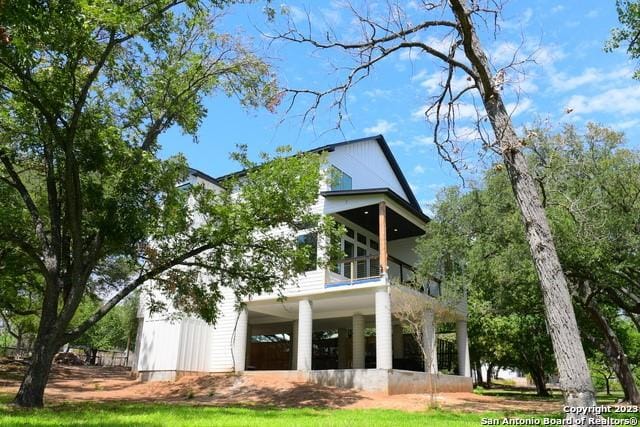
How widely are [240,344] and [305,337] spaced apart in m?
3.11

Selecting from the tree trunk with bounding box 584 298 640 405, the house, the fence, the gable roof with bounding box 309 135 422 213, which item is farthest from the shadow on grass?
the fence

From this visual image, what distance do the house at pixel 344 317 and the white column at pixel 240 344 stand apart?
4cm

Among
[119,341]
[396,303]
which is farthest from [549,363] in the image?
[119,341]

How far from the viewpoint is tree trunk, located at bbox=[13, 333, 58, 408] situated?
10.9m

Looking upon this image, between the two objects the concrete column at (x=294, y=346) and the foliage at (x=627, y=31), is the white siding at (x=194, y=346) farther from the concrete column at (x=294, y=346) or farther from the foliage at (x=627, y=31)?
the foliage at (x=627, y=31)

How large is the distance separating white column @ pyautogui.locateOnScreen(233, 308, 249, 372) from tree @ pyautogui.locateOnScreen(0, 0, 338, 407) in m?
5.89

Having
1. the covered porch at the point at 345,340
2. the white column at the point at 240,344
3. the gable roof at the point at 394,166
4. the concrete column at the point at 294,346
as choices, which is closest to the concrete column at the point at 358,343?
the covered porch at the point at 345,340

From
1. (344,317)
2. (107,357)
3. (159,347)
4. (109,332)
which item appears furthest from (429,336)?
(109,332)

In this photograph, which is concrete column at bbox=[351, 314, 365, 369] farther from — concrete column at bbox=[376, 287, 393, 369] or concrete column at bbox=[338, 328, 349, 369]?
concrete column at bbox=[376, 287, 393, 369]

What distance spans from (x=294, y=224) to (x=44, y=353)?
649cm

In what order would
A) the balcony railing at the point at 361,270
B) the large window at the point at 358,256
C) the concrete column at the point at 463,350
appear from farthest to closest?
the concrete column at the point at 463,350
the large window at the point at 358,256
the balcony railing at the point at 361,270

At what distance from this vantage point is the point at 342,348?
24.6 m

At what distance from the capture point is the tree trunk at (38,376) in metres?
10.9

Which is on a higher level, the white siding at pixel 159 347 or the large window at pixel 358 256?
the large window at pixel 358 256
